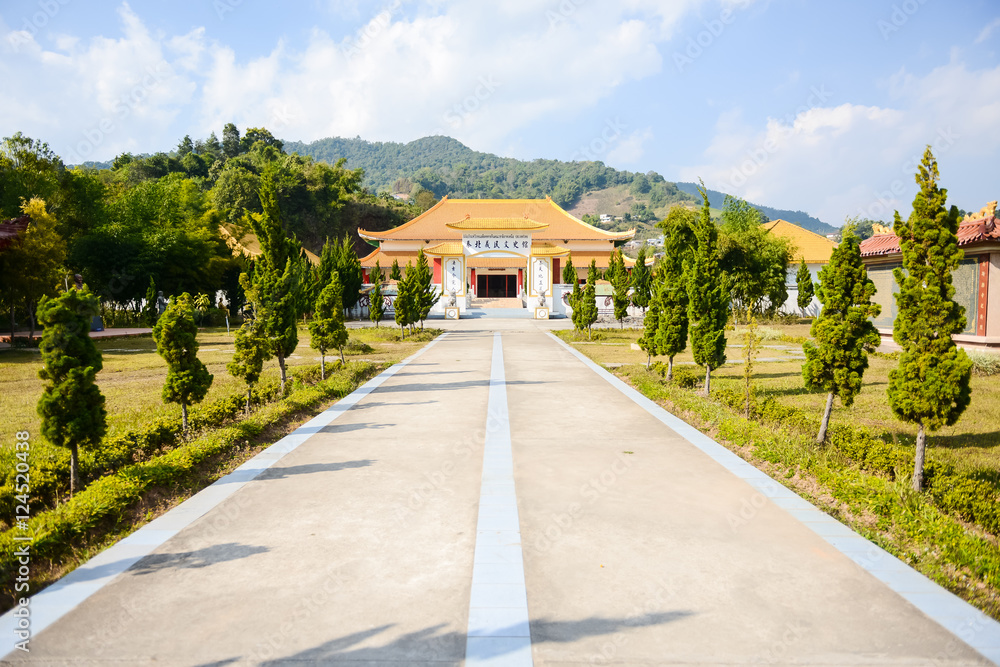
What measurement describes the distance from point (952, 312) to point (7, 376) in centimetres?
1608

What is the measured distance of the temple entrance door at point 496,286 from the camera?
4209 cm

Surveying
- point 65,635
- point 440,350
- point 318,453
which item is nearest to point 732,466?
point 318,453

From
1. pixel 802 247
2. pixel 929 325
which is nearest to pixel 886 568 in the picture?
pixel 929 325

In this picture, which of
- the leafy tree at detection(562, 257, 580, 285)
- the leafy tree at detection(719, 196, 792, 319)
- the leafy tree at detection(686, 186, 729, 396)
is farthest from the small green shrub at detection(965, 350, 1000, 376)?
the leafy tree at detection(562, 257, 580, 285)

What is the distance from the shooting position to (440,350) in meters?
18.2

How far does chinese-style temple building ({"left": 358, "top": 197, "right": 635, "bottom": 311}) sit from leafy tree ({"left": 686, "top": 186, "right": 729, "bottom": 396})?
2472 cm

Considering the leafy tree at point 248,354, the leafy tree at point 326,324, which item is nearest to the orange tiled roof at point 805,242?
the leafy tree at point 326,324

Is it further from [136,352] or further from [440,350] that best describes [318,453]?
[136,352]

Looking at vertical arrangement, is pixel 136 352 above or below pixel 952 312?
below

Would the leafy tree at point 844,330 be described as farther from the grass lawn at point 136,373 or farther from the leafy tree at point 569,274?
the leafy tree at point 569,274

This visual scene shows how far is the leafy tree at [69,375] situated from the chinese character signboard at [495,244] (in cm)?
3287

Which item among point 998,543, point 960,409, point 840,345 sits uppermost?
point 840,345

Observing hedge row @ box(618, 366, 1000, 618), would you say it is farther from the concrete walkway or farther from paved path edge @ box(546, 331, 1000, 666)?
the concrete walkway

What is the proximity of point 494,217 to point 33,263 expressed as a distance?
32.3 m
